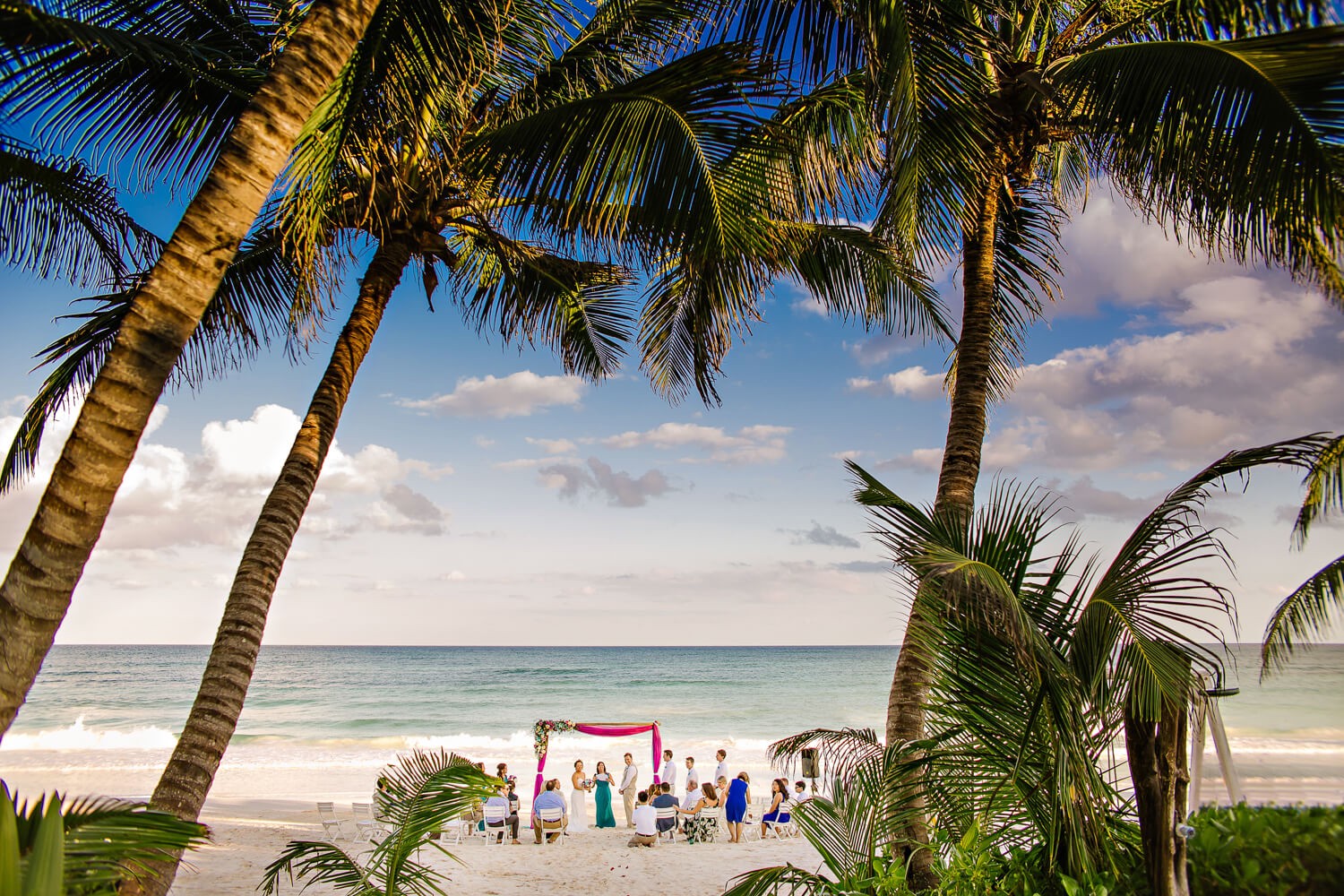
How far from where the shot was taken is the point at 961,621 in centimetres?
379

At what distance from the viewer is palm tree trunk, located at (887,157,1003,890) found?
4.87 metres

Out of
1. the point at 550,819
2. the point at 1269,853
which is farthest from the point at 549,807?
the point at 1269,853

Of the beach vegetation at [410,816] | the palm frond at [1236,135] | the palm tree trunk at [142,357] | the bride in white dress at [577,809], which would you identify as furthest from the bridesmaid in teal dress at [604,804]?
the palm tree trunk at [142,357]

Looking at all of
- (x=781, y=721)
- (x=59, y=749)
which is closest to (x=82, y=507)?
(x=59, y=749)

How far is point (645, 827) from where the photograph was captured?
11992 mm

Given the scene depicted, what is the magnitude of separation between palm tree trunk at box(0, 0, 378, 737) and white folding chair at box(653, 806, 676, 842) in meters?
11.0

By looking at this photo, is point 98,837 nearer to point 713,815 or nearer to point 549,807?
point 549,807

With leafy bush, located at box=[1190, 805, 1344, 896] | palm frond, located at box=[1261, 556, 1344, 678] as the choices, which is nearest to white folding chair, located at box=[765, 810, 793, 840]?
palm frond, located at box=[1261, 556, 1344, 678]

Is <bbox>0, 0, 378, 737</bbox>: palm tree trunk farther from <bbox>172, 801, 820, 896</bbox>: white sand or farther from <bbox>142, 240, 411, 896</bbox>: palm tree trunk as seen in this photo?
<bbox>172, 801, 820, 896</bbox>: white sand

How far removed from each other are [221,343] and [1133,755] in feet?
22.9

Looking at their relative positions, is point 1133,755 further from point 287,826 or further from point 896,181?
point 287,826

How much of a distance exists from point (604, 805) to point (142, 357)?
12398mm

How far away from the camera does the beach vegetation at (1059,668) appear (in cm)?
331

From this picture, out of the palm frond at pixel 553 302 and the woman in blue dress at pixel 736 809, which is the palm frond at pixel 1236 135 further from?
the woman in blue dress at pixel 736 809
